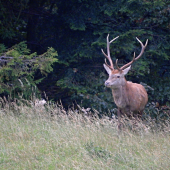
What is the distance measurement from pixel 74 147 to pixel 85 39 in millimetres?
5823

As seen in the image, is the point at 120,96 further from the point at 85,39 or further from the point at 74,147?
the point at 85,39

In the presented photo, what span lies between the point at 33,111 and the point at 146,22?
20.3 feet

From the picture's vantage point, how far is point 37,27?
35.7 feet

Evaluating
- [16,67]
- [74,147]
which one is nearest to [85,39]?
[16,67]

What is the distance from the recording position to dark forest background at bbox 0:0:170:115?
9664mm

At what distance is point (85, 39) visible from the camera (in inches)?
400

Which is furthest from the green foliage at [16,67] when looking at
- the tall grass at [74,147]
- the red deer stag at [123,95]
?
the red deer stag at [123,95]

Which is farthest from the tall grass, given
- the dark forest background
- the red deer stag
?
the dark forest background

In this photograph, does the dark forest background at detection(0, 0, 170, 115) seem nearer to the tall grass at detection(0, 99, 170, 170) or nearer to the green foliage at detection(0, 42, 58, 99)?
the green foliage at detection(0, 42, 58, 99)

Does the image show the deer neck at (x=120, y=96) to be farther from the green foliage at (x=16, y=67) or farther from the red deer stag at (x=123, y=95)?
the green foliage at (x=16, y=67)

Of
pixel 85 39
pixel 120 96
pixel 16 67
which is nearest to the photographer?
Result: pixel 120 96

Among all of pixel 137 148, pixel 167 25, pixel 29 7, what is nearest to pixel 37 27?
pixel 29 7

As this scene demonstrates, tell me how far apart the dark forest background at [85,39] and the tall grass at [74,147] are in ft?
10.0

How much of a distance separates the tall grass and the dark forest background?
3.05 m
